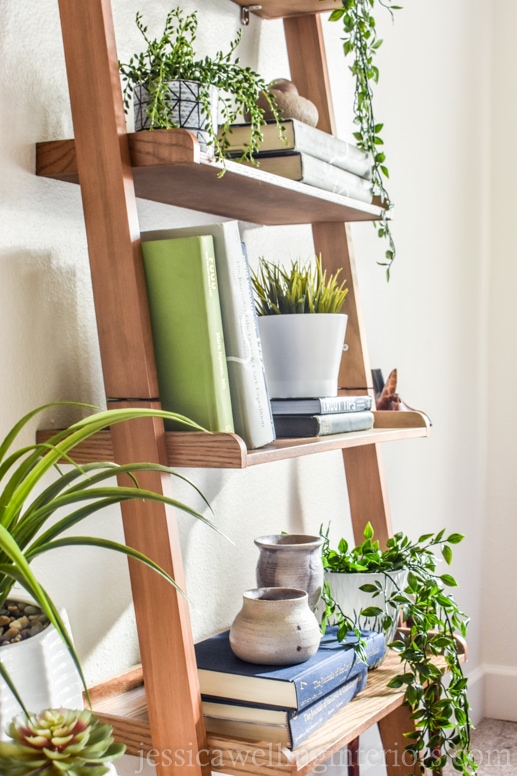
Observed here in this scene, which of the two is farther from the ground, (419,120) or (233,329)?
(419,120)

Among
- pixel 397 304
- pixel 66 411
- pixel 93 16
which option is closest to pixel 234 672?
pixel 66 411

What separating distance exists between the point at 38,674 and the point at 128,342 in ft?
1.25

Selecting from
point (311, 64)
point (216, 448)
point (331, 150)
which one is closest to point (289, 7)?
point (311, 64)

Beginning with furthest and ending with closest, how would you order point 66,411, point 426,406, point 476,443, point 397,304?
point 476,443 → point 426,406 → point 397,304 → point 66,411

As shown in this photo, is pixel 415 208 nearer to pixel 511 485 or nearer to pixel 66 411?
pixel 511 485

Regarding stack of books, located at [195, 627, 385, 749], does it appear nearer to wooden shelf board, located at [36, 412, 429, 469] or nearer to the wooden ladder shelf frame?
the wooden ladder shelf frame

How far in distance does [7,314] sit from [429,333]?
57.1 inches

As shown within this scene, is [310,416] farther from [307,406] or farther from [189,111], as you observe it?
[189,111]

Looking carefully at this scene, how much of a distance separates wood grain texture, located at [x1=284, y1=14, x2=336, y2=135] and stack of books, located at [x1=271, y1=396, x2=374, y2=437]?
53 cm

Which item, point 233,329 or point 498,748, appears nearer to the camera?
point 233,329

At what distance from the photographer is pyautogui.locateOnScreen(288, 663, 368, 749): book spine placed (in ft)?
3.27

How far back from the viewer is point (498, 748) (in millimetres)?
2285

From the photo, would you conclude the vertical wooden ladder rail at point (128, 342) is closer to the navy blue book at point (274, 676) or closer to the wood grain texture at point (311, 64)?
the navy blue book at point (274, 676)

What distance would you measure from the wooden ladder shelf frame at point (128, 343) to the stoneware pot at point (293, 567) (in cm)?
25
